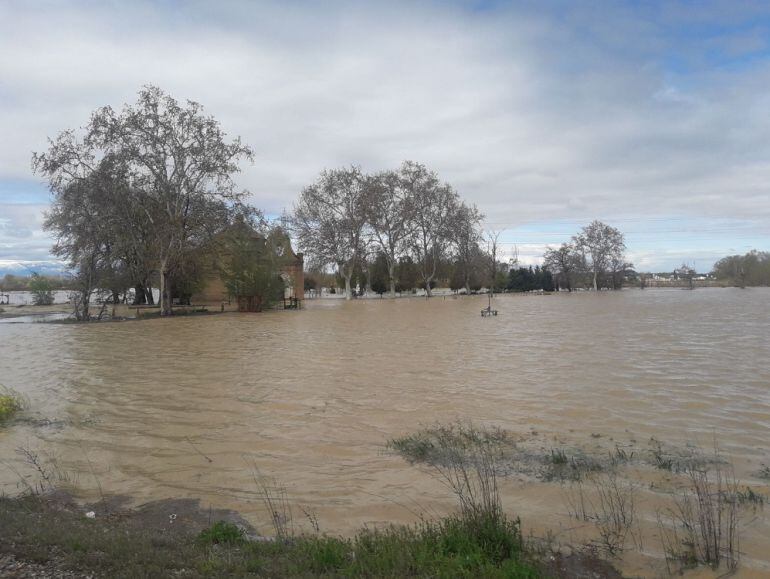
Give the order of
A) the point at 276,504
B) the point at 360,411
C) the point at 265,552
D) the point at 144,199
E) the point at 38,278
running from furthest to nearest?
1. the point at 38,278
2. the point at 144,199
3. the point at 360,411
4. the point at 276,504
5. the point at 265,552

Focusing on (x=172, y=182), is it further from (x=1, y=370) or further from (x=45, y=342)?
(x=1, y=370)

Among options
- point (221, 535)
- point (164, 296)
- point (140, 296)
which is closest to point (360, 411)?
point (221, 535)

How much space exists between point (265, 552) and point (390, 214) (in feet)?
196

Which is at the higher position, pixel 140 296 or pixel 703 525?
pixel 140 296

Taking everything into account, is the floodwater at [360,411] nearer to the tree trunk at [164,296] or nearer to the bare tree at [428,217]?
the tree trunk at [164,296]

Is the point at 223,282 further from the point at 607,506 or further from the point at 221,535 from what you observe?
the point at 607,506

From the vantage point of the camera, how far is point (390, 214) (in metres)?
62.6

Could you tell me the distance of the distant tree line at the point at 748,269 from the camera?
100m

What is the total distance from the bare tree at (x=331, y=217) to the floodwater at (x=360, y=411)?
40.1m

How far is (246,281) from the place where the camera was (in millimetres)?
38438

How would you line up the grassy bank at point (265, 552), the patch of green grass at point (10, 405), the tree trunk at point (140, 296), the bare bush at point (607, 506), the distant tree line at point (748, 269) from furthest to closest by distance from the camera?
1. the distant tree line at point (748, 269)
2. the tree trunk at point (140, 296)
3. the patch of green grass at point (10, 405)
4. the bare bush at point (607, 506)
5. the grassy bank at point (265, 552)

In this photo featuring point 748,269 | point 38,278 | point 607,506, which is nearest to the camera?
point 607,506

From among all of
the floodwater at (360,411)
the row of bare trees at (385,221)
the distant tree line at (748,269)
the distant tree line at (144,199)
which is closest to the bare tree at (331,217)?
the row of bare trees at (385,221)

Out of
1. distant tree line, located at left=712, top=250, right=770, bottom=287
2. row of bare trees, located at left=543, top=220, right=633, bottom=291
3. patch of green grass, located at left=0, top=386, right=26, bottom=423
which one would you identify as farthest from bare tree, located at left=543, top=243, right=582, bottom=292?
patch of green grass, located at left=0, top=386, right=26, bottom=423
